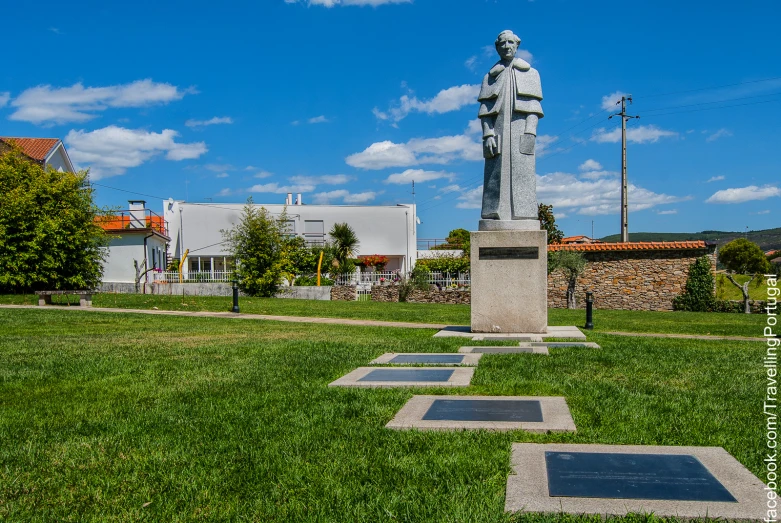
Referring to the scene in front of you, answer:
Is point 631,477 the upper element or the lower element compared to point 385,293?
lower

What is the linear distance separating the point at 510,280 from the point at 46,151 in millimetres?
32871

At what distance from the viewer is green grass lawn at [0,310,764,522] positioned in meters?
3.30

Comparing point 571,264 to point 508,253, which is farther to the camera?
point 571,264

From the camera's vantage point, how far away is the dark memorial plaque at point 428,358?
793 centimetres

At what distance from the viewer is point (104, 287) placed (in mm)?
30125

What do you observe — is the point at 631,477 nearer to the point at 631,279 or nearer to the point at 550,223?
the point at 631,279

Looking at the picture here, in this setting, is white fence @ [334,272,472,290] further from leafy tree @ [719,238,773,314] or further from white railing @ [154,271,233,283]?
leafy tree @ [719,238,773,314]

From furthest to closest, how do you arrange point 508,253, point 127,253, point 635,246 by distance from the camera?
point 127,253 < point 635,246 < point 508,253

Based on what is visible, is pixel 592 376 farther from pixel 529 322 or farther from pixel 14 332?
pixel 14 332

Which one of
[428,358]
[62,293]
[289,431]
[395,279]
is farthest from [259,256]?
[289,431]

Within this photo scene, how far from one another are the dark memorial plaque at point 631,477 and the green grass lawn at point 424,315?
11.5 m

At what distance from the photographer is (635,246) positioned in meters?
30.0

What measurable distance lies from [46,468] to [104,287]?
28.5m

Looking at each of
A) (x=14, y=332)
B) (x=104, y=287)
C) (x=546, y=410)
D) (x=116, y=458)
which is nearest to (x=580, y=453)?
(x=546, y=410)
